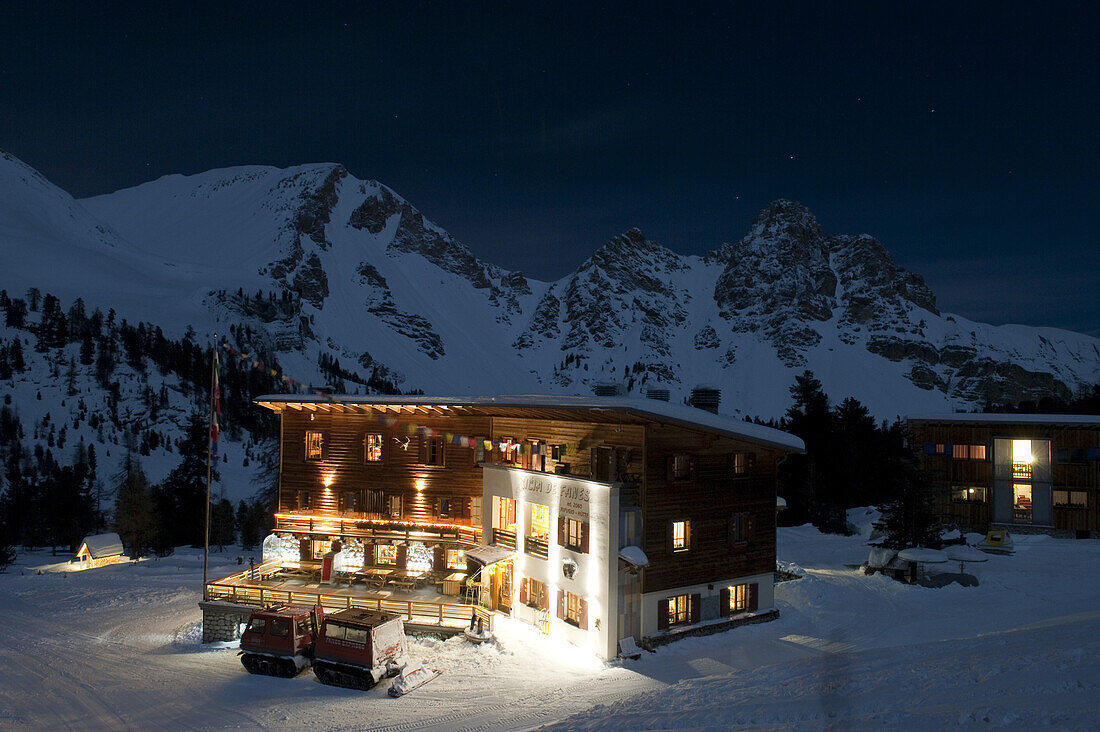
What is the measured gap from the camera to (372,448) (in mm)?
32906

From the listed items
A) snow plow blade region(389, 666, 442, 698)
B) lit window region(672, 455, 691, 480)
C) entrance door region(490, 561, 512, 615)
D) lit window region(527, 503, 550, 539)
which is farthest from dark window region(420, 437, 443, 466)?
lit window region(672, 455, 691, 480)

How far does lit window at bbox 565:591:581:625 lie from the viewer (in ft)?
82.5

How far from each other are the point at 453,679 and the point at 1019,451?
37713 mm

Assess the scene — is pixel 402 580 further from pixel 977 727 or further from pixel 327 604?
pixel 977 727

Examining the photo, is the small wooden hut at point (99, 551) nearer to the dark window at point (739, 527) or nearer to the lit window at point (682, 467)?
the lit window at point (682, 467)

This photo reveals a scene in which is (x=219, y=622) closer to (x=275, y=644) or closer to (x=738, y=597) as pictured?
(x=275, y=644)

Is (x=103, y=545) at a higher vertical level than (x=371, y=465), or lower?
lower

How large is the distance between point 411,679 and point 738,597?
13.6 metres

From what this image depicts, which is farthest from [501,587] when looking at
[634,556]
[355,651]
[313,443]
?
[313,443]

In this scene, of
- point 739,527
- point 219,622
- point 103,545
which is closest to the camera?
point 219,622

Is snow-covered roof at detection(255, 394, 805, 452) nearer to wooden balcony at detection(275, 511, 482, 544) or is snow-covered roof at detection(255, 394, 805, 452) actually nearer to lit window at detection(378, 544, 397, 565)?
wooden balcony at detection(275, 511, 482, 544)

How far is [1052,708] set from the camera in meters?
13.2

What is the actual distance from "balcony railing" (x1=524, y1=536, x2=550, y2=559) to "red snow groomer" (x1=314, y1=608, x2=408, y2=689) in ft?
22.8

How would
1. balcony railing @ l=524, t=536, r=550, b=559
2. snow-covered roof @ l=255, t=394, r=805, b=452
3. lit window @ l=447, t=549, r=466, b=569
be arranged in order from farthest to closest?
lit window @ l=447, t=549, r=466, b=569 < balcony railing @ l=524, t=536, r=550, b=559 < snow-covered roof @ l=255, t=394, r=805, b=452
